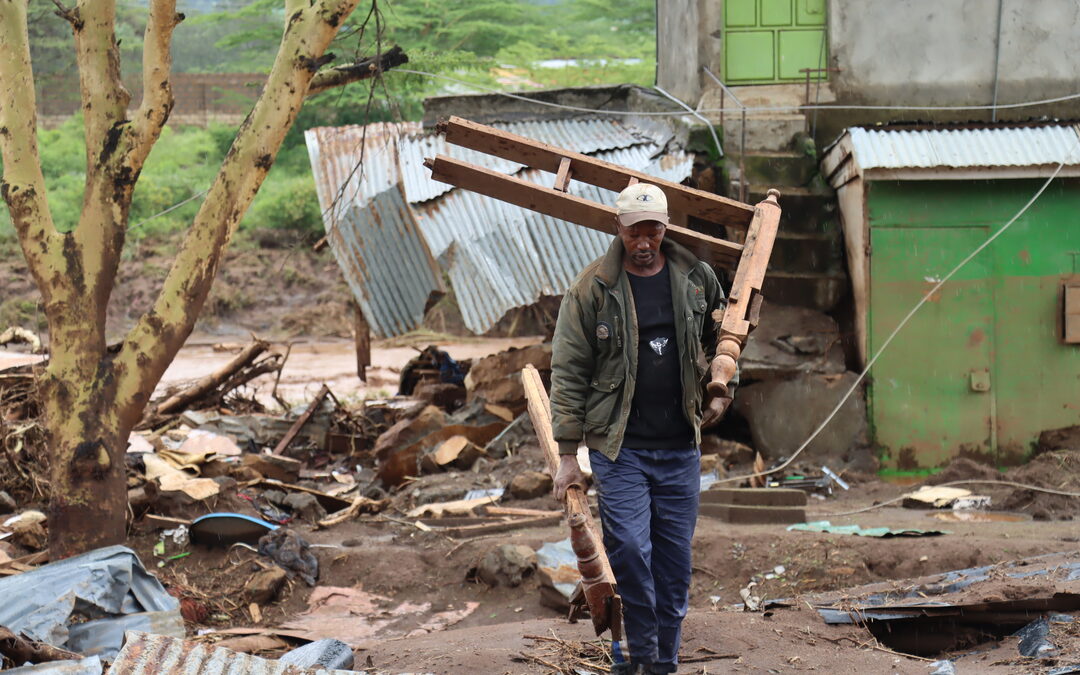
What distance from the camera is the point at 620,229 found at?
476cm

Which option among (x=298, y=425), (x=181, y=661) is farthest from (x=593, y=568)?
(x=298, y=425)

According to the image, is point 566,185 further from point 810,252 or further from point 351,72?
point 810,252

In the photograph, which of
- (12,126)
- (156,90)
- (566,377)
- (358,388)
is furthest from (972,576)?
(358,388)

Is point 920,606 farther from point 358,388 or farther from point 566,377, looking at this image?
point 358,388

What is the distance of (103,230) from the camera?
6.94m

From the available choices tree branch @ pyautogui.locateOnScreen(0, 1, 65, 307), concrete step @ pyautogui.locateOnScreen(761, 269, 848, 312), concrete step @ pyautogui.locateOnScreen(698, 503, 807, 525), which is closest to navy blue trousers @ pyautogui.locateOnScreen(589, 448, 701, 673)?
tree branch @ pyautogui.locateOnScreen(0, 1, 65, 307)

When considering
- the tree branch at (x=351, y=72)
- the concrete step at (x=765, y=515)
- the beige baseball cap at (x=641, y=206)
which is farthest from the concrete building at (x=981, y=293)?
the beige baseball cap at (x=641, y=206)

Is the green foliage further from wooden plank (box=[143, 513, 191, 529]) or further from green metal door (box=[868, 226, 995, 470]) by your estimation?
wooden plank (box=[143, 513, 191, 529])

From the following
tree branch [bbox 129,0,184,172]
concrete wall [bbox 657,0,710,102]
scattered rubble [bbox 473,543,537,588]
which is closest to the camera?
tree branch [bbox 129,0,184,172]

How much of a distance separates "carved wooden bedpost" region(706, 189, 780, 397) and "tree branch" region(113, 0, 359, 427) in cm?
334

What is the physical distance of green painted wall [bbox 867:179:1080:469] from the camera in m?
11.1

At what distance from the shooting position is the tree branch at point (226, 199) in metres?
6.98

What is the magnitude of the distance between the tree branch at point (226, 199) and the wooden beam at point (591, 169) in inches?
59.7

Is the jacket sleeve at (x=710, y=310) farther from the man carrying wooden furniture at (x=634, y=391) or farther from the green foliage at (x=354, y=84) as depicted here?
the green foliage at (x=354, y=84)
